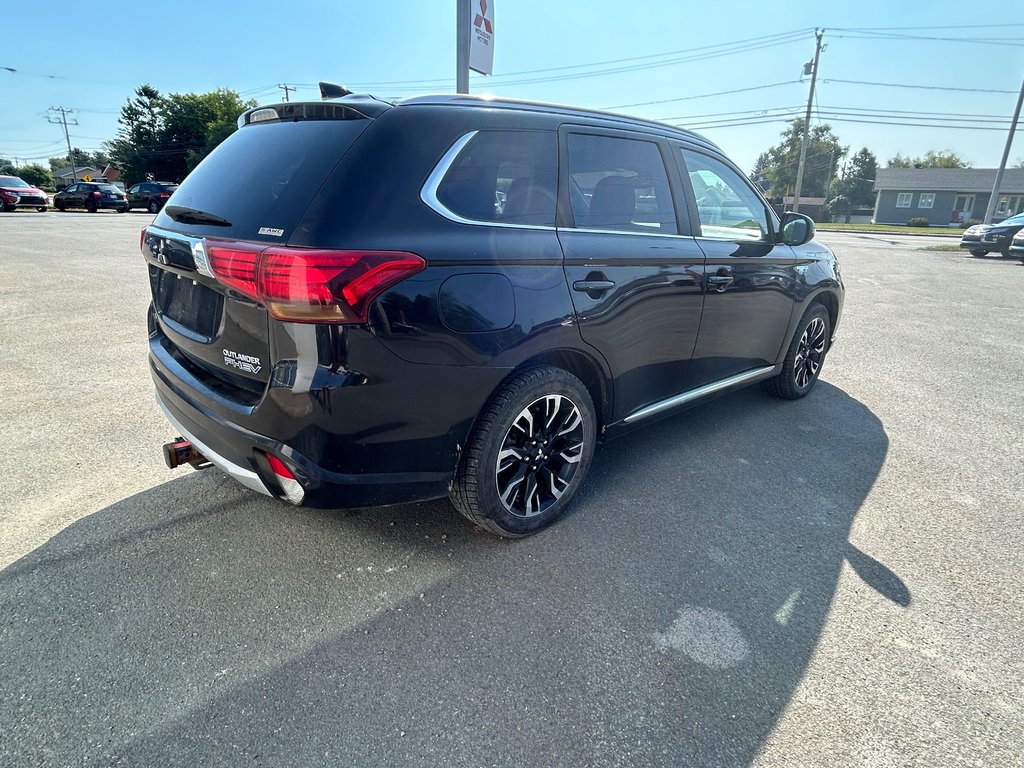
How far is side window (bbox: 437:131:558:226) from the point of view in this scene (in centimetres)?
229

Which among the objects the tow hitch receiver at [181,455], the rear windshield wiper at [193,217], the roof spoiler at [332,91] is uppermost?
the roof spoiler at [332,91]

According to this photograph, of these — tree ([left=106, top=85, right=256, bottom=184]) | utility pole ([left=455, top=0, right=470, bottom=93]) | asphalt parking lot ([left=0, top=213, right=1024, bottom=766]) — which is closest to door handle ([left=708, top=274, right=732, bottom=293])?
asphalt parking lot ([left=0, top=213, right=1024, bottom=766])

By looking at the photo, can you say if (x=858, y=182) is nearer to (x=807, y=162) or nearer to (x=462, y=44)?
(x=807, y=162)

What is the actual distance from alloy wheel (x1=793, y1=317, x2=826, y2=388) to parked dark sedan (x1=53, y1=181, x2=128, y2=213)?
34318 mm

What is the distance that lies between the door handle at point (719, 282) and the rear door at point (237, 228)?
2.08 meters

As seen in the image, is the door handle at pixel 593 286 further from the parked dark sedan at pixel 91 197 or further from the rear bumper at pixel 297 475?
the parked dark sedan at pixel 91 197

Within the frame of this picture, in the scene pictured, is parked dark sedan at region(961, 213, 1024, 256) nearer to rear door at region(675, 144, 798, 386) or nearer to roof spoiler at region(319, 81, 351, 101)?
rear door at region(675, 144, 798, 386)

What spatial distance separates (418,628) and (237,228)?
1.63m

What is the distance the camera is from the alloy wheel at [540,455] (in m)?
2.62

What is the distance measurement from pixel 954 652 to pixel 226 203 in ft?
10.6

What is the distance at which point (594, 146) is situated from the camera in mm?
2873

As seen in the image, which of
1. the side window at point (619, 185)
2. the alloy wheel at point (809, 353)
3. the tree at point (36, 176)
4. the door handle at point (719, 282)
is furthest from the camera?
the tree at point (36, 176)

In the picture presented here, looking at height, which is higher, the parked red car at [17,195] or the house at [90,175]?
the house at [90,175]

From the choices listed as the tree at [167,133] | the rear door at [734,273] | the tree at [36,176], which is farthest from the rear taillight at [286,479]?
the tree at [36,176]
